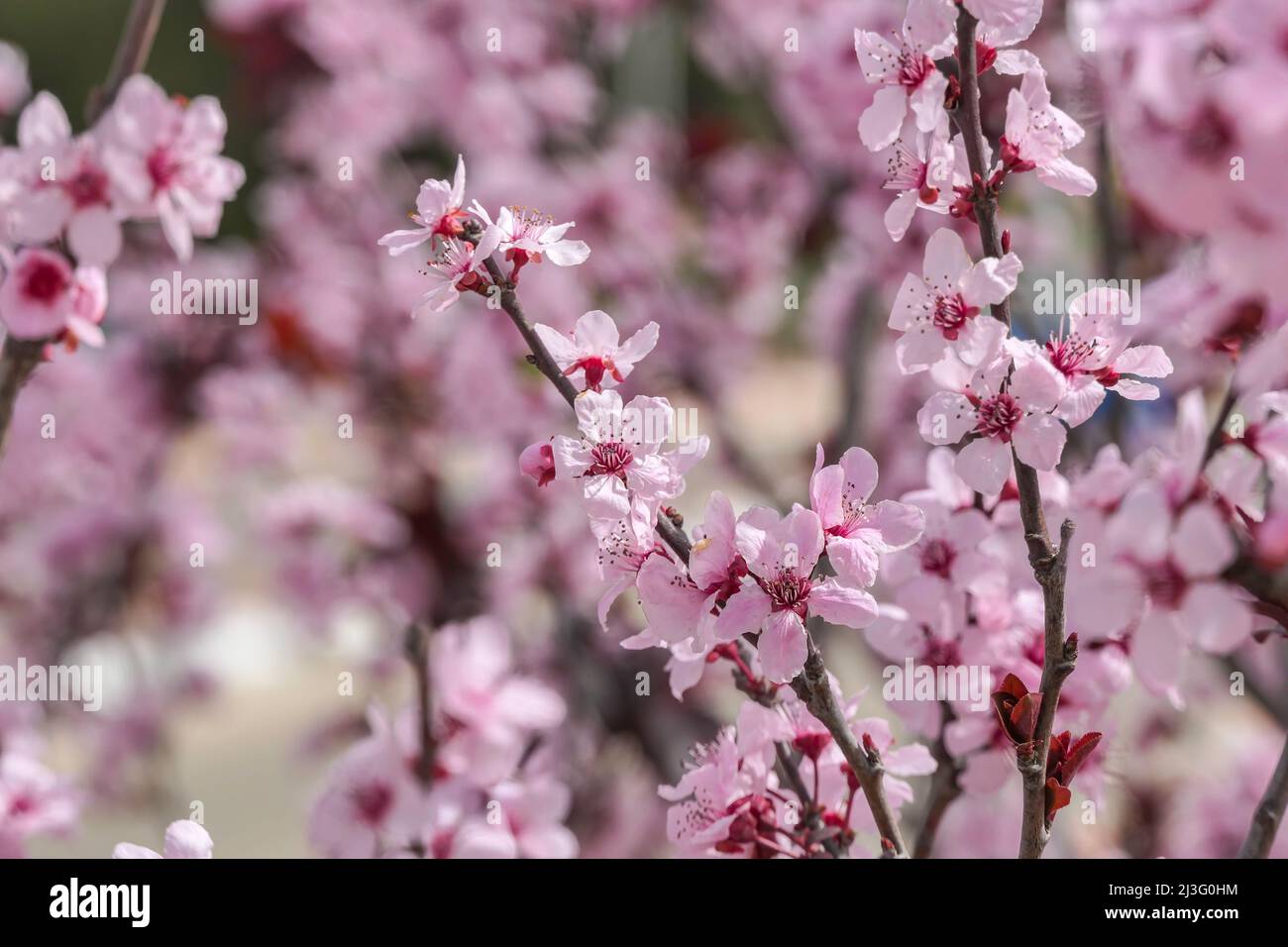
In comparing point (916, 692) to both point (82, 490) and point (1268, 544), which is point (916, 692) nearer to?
point (1268, 544)

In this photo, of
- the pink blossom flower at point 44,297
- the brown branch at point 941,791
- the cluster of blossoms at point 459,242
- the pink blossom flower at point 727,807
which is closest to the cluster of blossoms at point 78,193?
the pink blossom flower at point 44,297

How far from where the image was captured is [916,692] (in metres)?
0.69

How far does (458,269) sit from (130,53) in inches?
14.3

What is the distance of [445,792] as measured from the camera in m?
0.77

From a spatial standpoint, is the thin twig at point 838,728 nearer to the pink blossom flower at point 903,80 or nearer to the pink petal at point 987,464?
the pink petal at point 987,464

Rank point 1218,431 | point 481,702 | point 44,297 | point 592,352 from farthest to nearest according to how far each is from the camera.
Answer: point 481,702, point 44,297, point 592,352, point 1218,431

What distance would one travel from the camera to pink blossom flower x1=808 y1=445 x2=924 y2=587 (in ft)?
1.77

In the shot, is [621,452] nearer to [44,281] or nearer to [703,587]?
[703,587]

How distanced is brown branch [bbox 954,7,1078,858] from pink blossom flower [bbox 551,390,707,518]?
0.52 ft

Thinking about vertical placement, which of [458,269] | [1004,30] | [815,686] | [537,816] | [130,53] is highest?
[130,53]

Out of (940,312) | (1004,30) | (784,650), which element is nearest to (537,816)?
(784,650)

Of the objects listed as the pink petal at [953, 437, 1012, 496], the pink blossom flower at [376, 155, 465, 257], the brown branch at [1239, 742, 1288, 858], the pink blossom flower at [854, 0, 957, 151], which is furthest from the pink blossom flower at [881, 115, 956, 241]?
the brown branch at [1239, 742, 1288, 858]
